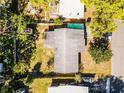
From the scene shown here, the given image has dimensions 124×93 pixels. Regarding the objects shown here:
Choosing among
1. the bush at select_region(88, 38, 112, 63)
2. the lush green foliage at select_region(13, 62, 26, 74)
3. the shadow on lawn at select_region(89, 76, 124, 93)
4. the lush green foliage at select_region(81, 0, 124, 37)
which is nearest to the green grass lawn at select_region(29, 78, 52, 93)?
the lush green foliage at select_region(13, 62, 26, 74)

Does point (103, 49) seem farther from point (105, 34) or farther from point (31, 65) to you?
point (31, 65)

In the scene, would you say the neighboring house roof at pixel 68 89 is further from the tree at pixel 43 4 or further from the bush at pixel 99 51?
the tree at pixel 43 4

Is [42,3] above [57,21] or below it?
above

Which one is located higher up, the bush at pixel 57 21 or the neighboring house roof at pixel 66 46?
the bush at pixel 57 21

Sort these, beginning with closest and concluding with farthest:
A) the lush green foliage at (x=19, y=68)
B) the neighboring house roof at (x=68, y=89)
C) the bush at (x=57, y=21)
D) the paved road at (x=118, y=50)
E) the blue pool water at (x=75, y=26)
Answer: the neighboring house roof at (x=68, y=89) < the lush green foliage at (x=19, y=68) < the bush at (x=57, y=21) < the blue pool water at (x=75, y=26) < the paved road at (x=118, y=50)

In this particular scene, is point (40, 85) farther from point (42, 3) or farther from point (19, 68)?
point (42, 3)

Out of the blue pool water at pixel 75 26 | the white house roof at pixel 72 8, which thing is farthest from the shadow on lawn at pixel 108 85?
the white house roof at pixel 72 8

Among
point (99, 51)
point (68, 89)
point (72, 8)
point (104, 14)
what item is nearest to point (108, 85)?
point (99, 51)
